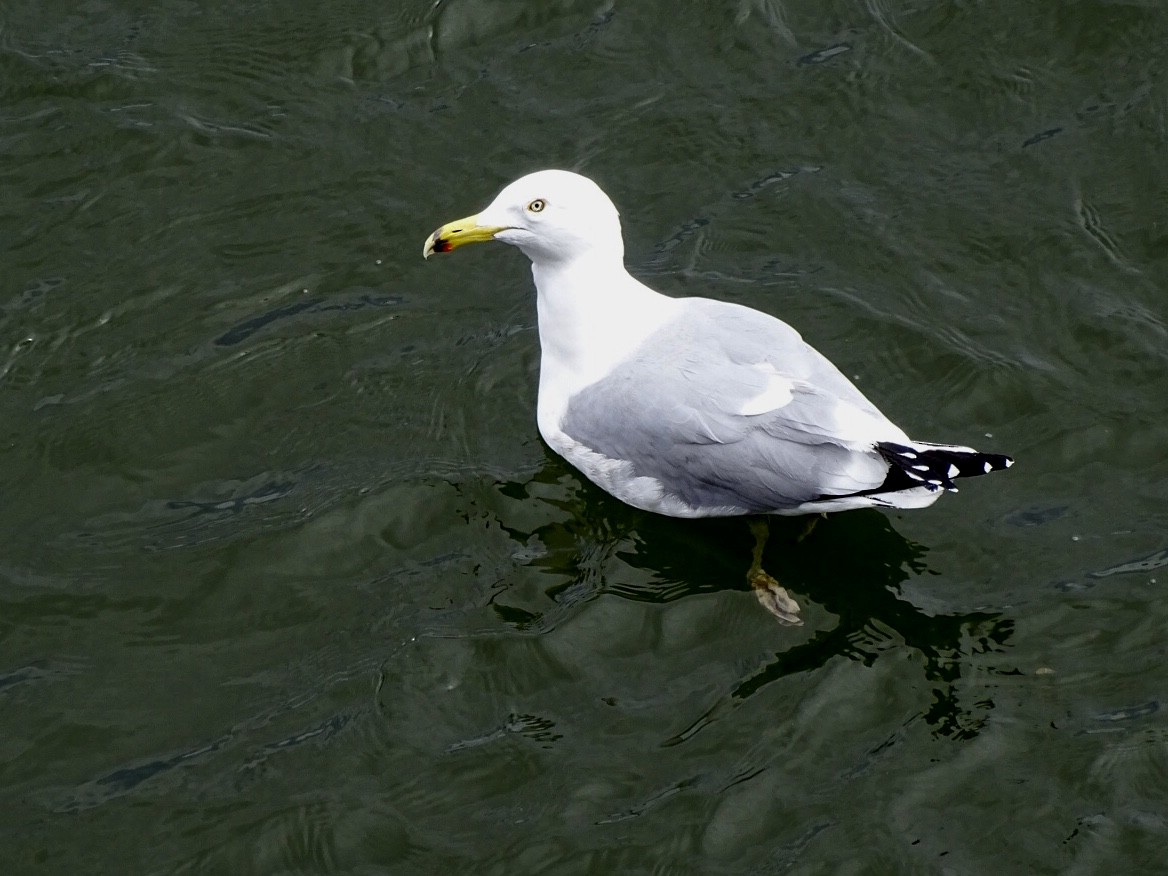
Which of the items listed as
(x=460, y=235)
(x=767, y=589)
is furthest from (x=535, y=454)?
(x=767, y=589)

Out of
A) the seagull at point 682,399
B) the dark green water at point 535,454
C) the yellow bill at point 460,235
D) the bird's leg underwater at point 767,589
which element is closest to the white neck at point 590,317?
the seagull at point 682,399

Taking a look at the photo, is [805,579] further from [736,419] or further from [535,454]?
[535,454]

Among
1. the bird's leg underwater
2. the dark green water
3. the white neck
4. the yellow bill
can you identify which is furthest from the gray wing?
the yellow bill

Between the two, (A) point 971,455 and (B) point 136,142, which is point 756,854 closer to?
(A) point 971,455

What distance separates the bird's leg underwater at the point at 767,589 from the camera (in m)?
6.62

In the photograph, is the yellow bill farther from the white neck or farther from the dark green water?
the dark green water

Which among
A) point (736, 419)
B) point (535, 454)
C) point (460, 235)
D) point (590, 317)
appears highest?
point (460, 235)

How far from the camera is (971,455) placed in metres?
6.27

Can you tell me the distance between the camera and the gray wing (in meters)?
6.41

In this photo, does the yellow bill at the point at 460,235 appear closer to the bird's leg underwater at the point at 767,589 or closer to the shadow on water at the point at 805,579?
the shadow on water at the point at 805,579

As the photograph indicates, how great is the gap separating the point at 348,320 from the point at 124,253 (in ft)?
4.28

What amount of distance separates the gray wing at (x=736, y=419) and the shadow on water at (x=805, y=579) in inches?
14.1

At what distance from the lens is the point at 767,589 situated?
265 inches

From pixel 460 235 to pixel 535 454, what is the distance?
1167 mm
